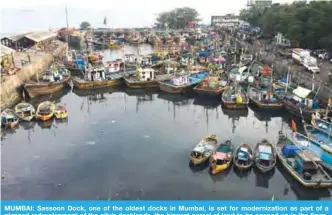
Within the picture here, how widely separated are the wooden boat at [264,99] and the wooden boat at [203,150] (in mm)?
9034

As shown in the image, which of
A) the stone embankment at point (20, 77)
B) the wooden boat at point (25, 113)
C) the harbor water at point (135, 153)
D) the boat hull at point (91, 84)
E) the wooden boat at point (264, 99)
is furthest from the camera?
the boat hull at point (91, 84)

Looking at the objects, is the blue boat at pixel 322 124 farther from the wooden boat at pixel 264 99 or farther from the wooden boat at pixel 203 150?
the wooden boat at pixel 203 150

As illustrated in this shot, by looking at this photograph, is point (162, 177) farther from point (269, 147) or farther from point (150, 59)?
point (150, 59)

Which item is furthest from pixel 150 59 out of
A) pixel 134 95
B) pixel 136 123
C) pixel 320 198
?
pixel 320 198

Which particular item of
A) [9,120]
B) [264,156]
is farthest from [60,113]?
[264,156]

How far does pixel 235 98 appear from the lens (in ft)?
103

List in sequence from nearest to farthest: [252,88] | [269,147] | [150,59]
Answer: [269,147]
[252,88]
[150,59]

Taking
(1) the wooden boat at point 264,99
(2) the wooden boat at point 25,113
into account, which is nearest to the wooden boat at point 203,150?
(1) the wooden boat at point 264,99

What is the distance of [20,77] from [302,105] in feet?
91.2

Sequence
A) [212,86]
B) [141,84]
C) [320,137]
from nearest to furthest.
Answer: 1. [320,137]
2. [212,86]
3. [141,84]

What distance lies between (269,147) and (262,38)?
47.7m

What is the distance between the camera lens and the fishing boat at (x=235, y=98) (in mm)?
31203

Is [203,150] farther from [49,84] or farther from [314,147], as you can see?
[49,84]

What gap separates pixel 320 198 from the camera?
18266 mm
